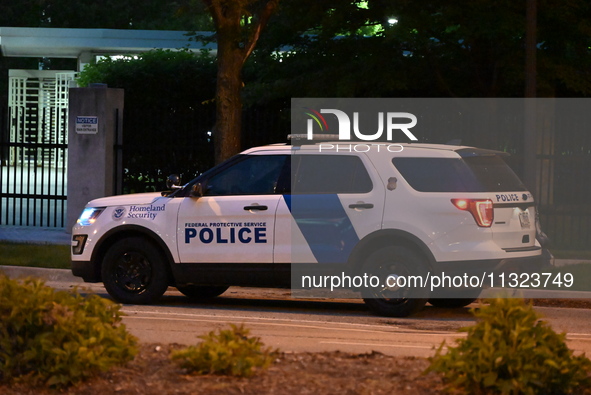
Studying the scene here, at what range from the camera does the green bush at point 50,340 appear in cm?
588

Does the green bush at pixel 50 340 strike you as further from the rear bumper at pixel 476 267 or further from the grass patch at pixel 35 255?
the grass patch at pixel 35 255

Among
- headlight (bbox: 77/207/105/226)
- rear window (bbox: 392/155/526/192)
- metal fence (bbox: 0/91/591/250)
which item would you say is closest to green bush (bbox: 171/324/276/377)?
rear window (bbox: 392/155/526/192)

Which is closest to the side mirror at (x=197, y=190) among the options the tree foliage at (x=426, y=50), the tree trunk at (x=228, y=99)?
the tree trunk at (x=228, y=99)

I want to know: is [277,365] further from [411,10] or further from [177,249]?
[411,10]

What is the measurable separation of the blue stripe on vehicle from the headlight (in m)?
2.31

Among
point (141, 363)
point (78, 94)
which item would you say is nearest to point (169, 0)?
point (78, 94)

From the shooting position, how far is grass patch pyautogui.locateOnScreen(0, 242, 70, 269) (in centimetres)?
1407

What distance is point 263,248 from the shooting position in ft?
35.1

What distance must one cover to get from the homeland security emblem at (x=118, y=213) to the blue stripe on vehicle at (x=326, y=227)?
195 centimetres

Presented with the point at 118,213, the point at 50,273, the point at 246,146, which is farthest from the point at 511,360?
the point at 246,146

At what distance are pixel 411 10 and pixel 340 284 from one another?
806cm

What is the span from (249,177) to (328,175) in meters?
0.90

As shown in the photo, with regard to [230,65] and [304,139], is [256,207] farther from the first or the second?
[230,65]

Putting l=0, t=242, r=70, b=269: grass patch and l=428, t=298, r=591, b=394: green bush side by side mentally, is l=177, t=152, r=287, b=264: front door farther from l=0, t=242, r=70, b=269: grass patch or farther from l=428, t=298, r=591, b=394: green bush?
l=428, t=298, r=591, b=394: green bush
